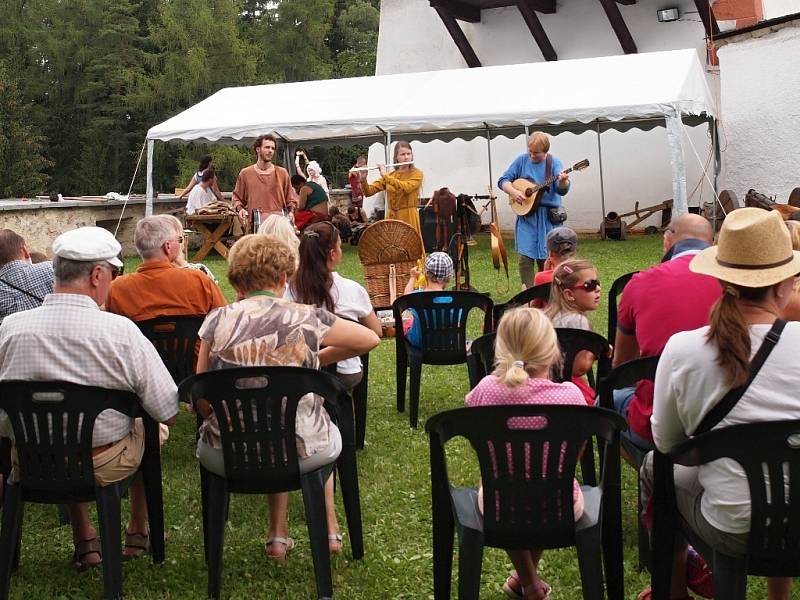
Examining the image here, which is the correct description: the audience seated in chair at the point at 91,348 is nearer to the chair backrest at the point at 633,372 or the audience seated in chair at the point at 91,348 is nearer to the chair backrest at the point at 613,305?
the chair backrest at the point at 633,372

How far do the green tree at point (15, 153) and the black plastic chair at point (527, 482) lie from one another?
3489 centimetres

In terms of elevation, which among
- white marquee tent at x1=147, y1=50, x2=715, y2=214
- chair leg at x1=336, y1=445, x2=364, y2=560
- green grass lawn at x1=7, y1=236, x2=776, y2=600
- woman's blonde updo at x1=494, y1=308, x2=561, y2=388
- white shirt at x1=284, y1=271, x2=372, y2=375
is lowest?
Result: green grass lawn at x1=7, y1=236, x2=776, y2=600

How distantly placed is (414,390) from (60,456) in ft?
9.23

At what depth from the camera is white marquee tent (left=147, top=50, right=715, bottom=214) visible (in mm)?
12703

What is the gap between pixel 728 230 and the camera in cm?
289

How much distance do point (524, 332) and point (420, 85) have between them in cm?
1216

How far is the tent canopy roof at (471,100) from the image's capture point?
12844 mm

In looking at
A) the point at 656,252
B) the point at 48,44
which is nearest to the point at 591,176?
the point at 656,252

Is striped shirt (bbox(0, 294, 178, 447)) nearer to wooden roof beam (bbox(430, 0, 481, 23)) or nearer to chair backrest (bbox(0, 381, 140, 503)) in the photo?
chair backrest (bbox(0, 381, 140, 503))

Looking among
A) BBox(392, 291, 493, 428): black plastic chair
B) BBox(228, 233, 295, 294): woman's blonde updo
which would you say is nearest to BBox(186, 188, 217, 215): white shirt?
BBox(392, 291, 493, 428): black plastic chair

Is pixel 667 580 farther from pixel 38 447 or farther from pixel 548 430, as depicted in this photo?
pixel 38 447

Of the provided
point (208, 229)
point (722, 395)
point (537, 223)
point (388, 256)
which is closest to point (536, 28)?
point (208, 229)

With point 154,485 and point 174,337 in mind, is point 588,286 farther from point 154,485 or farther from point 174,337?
point 154,485

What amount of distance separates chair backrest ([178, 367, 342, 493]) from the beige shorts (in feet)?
1.10
